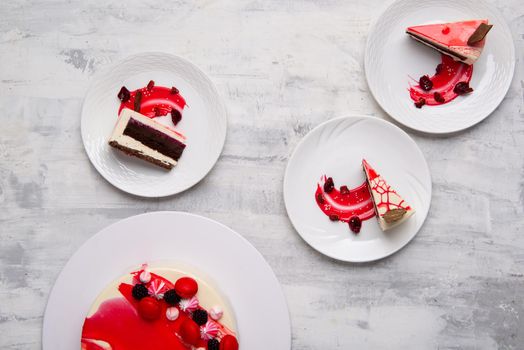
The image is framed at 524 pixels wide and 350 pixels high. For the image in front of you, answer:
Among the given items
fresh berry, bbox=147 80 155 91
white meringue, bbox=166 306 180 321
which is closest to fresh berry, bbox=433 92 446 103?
fresh berry, bbox=147 80 155 91

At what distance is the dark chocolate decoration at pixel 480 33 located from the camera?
9.11ft

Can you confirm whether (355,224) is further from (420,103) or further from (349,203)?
(420,103)

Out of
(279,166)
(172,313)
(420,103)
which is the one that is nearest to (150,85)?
(279,166)

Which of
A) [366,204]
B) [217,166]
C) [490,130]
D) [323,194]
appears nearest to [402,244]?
[366,204]

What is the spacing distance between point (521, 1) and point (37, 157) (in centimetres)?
257

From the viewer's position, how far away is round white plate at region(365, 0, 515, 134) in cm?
285

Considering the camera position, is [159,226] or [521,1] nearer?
[159,226]

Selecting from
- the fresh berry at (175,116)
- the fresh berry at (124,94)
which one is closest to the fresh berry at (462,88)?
the fresh berry at (175,116)

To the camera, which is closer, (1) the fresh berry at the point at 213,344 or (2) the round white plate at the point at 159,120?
(1) the fresh berry at the point at 213,344

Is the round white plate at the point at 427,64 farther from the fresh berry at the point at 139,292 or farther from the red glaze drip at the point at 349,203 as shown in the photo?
the fresh berry at the point at 139,292

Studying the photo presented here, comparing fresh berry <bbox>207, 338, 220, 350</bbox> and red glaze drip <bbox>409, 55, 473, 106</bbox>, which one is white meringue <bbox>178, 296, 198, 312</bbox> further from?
red glaze drip <bbox>409, 55, 473, 106</bbox>

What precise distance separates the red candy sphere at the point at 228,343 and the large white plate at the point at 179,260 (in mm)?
162

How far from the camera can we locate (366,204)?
288 cm

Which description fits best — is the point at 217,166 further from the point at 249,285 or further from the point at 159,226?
the point at 249,285
